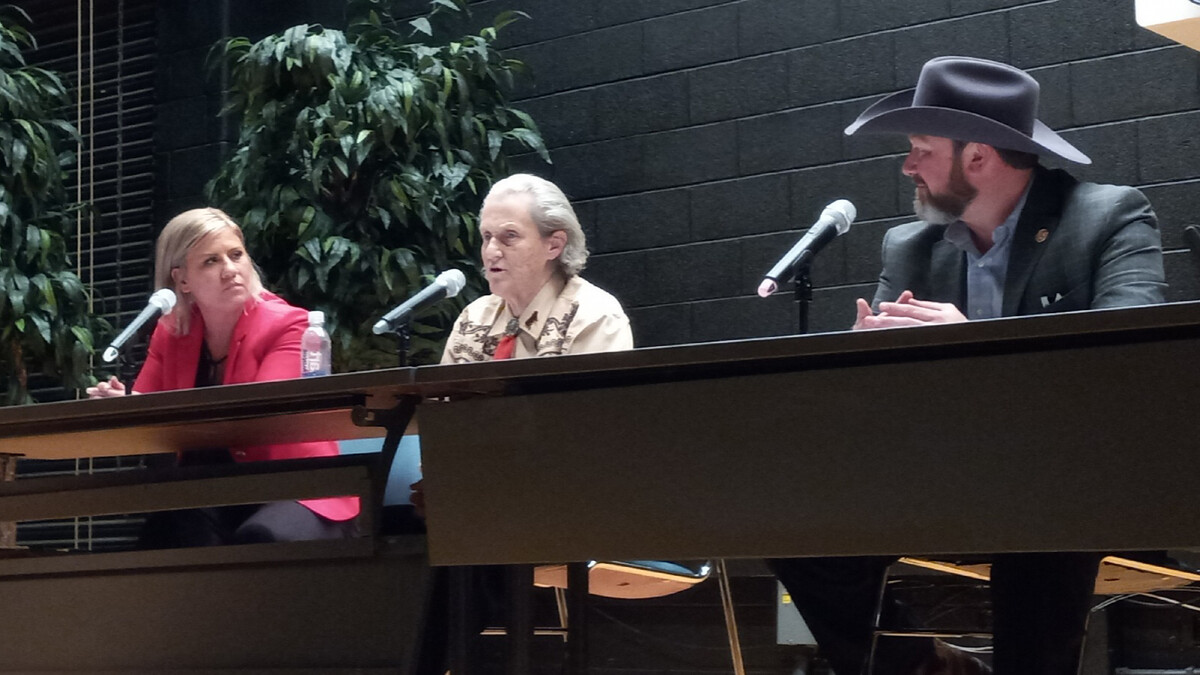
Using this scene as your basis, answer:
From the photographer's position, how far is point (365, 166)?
11.4 ft

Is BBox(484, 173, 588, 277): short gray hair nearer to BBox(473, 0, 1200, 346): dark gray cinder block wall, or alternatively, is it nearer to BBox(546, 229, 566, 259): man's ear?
BBox(546, 229, 566, 259): man's ear

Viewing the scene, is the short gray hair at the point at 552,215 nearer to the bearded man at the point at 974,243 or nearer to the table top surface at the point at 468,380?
the bearded man at the point at 974,243

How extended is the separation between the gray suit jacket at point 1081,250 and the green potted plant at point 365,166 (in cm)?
169

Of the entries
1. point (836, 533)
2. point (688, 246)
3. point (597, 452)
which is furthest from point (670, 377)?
point (688, 246)

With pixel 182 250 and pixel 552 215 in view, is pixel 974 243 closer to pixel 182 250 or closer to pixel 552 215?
pixel 552 215

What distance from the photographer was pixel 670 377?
1312 millimetres

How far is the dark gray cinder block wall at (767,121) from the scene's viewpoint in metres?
3.04

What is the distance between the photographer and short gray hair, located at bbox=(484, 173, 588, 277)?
259cm

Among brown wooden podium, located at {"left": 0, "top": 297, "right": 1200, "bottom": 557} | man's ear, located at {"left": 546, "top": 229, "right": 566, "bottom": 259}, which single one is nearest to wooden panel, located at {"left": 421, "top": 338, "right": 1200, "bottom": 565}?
brown wooden podium, located at {"left": 0, "top": 297, "right": 1200, "bottom": 557}

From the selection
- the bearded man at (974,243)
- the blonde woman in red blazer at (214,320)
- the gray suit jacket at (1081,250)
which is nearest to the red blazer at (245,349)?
the blonde woman in red blazer at (214,320)

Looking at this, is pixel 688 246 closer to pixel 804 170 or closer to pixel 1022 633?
pixel 804 170

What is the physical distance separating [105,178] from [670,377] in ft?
12.4

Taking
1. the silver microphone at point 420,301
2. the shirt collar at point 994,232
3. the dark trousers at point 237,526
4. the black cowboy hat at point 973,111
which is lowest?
the dark trousers at point 237,526

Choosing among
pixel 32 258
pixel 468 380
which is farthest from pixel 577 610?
pixel 32 258
